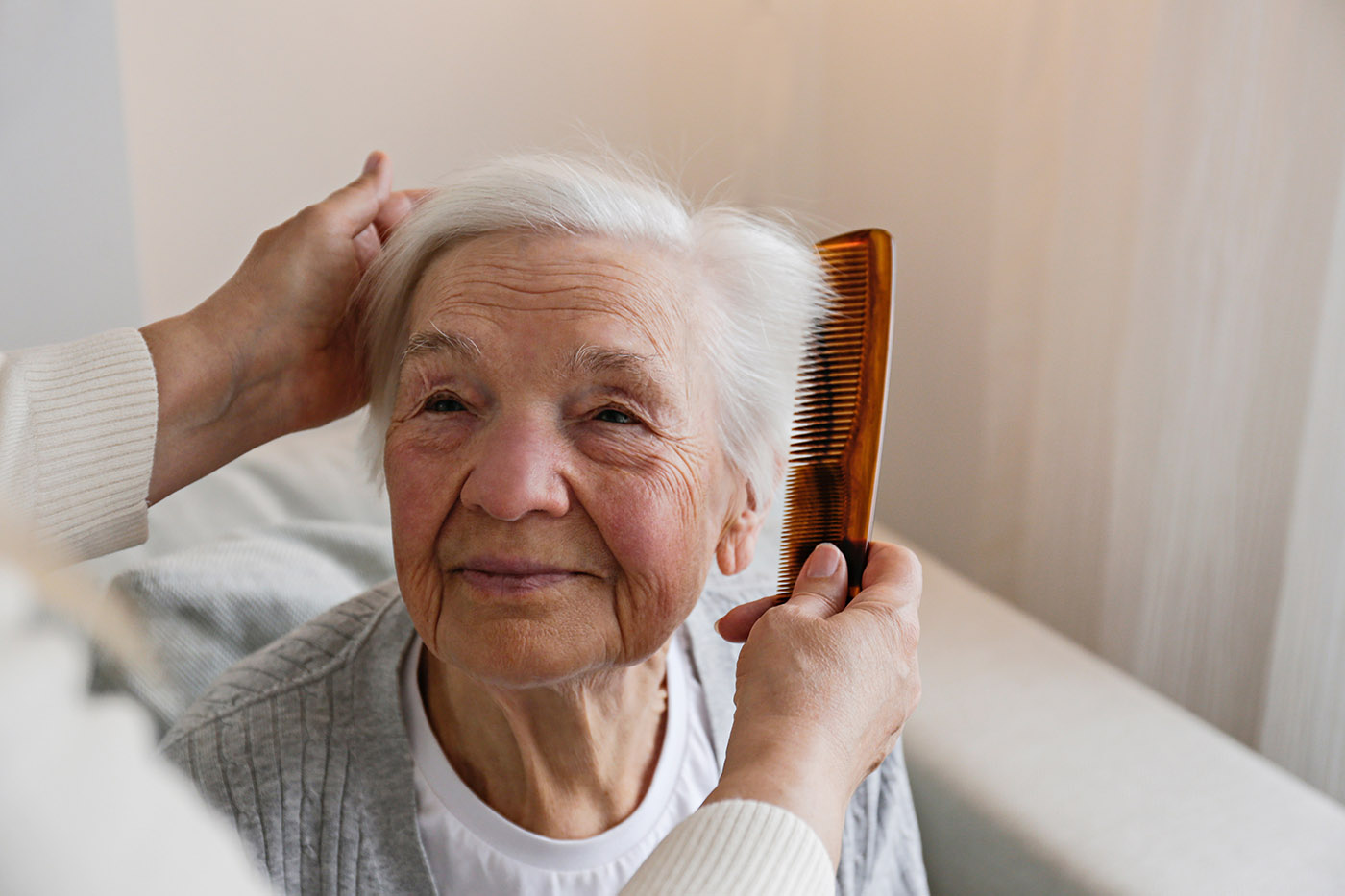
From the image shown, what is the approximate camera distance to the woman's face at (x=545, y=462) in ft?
3.22

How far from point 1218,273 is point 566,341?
1.11m

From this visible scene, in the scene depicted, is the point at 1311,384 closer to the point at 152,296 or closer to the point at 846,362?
the point at 846,362

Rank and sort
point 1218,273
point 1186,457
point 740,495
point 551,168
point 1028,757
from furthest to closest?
point 1186,457 → point 1218,273 → point 1028,757 → point 740,495 → point 551,168

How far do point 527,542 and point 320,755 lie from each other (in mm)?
336

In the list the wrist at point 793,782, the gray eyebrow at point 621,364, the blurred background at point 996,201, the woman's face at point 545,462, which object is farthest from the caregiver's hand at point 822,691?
the blurred background at point 996,201

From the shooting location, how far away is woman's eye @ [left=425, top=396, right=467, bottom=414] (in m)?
1.05

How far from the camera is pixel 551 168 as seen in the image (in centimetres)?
109

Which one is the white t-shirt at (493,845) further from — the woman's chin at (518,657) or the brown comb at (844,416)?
the brown comb at (844,416)

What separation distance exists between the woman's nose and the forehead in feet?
0.31

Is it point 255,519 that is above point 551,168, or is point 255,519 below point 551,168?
below

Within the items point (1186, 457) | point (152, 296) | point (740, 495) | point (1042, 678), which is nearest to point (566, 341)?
point (740, 495)

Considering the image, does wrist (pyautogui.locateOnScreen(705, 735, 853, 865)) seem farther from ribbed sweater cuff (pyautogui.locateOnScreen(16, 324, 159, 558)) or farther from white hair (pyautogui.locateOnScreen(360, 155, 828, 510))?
ribbed sweater cuff (pyautogui.locateOnScreen(16, 324, 159, 558))

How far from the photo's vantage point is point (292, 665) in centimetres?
116

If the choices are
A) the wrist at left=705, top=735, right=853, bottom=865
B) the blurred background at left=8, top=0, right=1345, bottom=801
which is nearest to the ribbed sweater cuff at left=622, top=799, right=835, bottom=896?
the wrist at left=705, top=735, right=853, bottom=865
